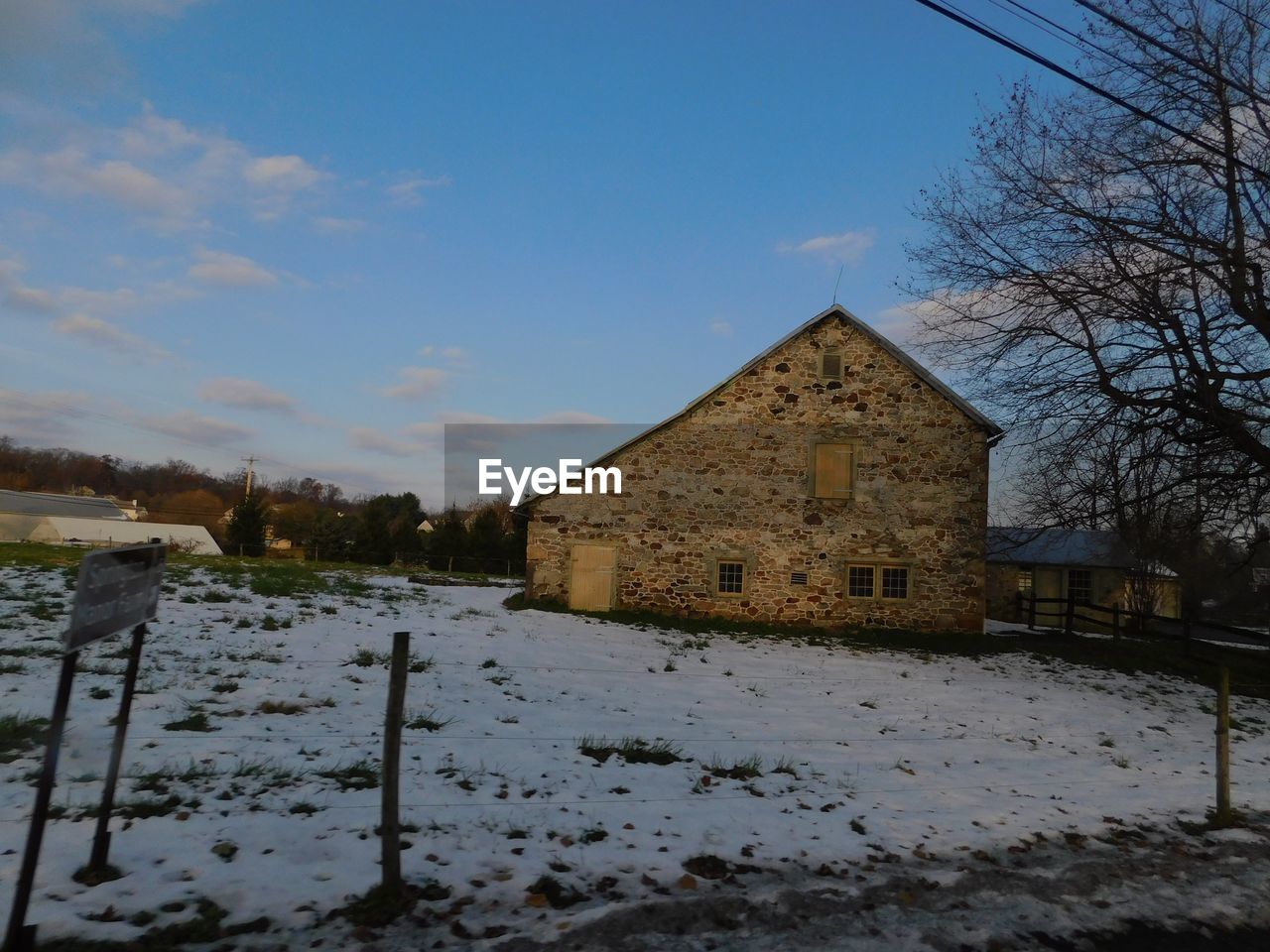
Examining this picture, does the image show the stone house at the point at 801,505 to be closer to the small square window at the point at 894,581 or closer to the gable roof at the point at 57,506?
the small square window at the point at 894,581

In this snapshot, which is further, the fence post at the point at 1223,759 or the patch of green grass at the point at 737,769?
the patch of green grass at the point at 737,769

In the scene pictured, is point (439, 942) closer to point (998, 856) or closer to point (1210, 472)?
point (998, 856)

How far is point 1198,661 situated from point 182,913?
2044 centimetres

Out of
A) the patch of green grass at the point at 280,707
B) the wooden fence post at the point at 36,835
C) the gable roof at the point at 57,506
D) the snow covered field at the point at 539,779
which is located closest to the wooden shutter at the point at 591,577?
the snow covered field at the point at 539,779

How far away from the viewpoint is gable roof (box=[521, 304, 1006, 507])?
63.8ft

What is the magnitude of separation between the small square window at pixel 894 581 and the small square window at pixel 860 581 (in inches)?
11.2

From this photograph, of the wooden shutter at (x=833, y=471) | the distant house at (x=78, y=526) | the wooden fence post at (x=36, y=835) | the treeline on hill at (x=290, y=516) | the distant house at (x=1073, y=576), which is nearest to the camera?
the wooden fence post at (x=36, y=835)

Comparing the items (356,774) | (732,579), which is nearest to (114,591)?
(356,774)

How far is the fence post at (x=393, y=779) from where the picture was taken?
4090 mm

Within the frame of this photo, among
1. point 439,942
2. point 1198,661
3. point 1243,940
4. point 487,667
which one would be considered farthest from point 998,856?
point 1198,661

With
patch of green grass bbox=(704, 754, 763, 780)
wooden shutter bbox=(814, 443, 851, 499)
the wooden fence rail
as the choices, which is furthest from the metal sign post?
the wooden fence rail

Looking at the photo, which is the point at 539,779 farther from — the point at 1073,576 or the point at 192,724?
the point at 1073,576

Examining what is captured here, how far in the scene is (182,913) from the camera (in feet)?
12.5

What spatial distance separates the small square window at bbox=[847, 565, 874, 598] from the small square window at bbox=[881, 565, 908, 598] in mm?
285
